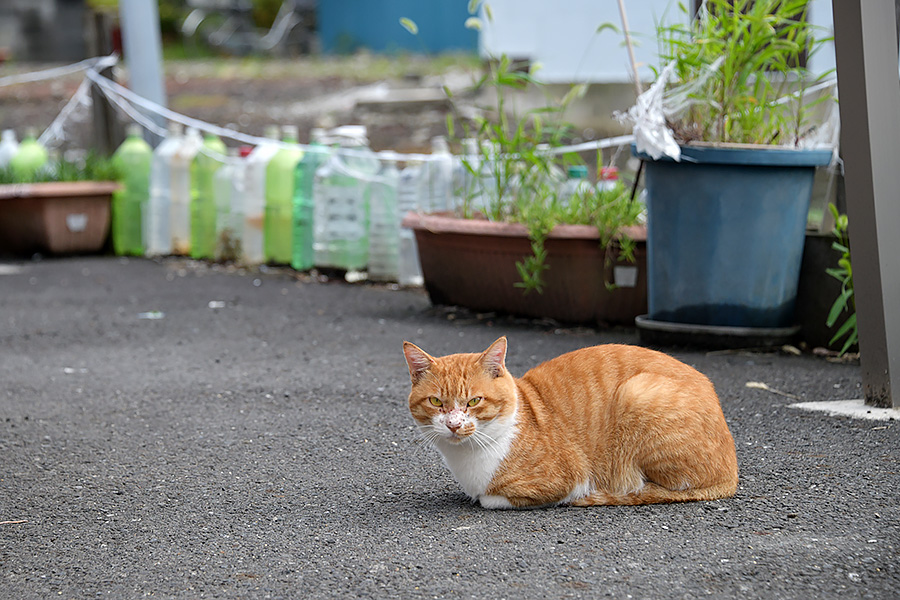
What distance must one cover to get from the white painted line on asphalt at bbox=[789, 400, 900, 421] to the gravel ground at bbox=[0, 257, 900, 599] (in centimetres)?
6

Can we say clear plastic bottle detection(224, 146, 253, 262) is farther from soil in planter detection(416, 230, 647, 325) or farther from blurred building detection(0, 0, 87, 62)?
blurred building detection(0, 0, 87, 62)

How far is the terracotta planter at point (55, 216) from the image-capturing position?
8.36 metres

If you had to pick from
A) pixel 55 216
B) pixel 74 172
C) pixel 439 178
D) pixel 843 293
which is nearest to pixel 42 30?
pixel 74 172

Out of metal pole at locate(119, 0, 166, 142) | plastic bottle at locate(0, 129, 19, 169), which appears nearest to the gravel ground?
metal pole at locate(119, 0, 166, 142)

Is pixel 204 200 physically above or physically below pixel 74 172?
below

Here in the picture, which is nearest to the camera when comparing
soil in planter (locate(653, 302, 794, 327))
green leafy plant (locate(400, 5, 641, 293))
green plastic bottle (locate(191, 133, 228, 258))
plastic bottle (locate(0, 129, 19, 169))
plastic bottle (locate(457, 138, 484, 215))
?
soil in planter (locate(653, 302, 794, 327))

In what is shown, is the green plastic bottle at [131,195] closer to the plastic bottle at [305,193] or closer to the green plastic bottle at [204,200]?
the green plastic bottle at [204,200]

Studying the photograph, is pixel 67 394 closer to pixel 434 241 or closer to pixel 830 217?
pixel 434 241

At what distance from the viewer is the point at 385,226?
6984 mm

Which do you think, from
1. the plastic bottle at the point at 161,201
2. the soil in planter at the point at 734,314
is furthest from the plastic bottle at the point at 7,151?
the soil in planter at the point at 734,314

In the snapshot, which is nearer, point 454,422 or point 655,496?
point 454,422

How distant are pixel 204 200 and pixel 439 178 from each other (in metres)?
2.39

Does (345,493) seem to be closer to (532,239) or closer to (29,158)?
(532,239)

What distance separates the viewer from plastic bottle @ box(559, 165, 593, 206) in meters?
5.46
